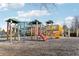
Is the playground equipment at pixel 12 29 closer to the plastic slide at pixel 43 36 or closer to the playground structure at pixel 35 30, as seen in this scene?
the playground structure at pixel 35 30

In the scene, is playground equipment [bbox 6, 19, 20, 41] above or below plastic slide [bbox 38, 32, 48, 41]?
above

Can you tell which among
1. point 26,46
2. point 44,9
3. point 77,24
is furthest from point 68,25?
point 26,46

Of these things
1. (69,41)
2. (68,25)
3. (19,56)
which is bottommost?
(19,56)

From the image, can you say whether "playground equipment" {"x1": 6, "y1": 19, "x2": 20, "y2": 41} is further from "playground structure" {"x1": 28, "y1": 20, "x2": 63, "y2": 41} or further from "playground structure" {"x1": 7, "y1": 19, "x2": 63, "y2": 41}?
"playground structure" {"x1": 28, "y1": 20, "x2": 63, "y2": 41}

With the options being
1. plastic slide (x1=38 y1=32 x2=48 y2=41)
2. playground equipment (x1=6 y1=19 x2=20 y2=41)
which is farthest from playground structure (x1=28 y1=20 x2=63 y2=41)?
playground equipment (x1=6 y1=19 x2=20 y2=41)

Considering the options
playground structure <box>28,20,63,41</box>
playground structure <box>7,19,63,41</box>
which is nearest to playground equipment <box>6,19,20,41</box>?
playground structure <box>7,19,63,41</box>

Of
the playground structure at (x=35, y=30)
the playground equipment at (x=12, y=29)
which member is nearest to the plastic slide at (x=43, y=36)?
the playground structure at (x=35, y=30)

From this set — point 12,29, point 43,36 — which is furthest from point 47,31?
point 12,29

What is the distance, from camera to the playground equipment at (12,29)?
6.72 ft

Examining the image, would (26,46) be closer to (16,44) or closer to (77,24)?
(16,44)

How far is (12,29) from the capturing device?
2.07 metres

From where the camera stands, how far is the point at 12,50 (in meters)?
2.05

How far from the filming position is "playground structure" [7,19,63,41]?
6.73 feet

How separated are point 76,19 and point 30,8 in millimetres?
409
